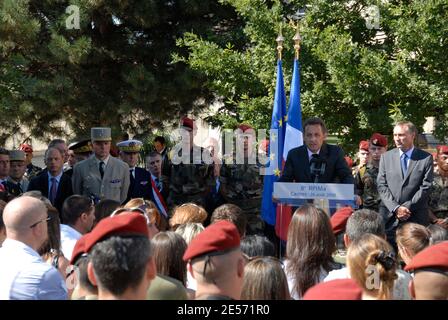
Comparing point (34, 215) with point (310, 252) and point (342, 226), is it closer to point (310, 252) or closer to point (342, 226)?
point (310, 252)

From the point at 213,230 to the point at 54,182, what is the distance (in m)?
4.86

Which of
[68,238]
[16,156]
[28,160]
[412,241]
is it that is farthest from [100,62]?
[412,241]

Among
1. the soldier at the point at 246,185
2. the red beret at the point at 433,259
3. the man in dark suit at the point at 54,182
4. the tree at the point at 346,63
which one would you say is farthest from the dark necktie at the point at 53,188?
the red beret at the point at 433,259

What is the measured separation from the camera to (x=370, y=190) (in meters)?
8.02

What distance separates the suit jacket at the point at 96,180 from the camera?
25.2ft

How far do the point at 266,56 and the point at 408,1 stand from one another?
2.11 metres

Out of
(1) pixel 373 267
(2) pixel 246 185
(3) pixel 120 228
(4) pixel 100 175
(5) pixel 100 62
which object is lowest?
(1) pixel 373 267

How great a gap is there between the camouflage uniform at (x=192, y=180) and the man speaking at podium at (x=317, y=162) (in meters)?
1.81

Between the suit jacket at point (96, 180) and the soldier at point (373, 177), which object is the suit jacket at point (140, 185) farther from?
the soldier at point (373, 177)

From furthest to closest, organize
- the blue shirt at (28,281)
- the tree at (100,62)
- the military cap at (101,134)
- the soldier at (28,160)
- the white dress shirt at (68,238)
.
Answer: the soldier at (28,160) → the tree at (100,62) → the military cap at (101,134) → the white dress shirt at (68,238) → the blue shirt at (28,281)

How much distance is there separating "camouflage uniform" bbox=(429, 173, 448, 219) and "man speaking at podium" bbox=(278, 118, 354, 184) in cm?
153

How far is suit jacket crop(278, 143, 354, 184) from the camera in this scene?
673 cm

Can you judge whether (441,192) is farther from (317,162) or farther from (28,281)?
(28,281)

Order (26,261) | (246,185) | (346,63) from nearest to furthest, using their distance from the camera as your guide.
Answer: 1. (26,261)
2. (246,185)
3. (346,63)
